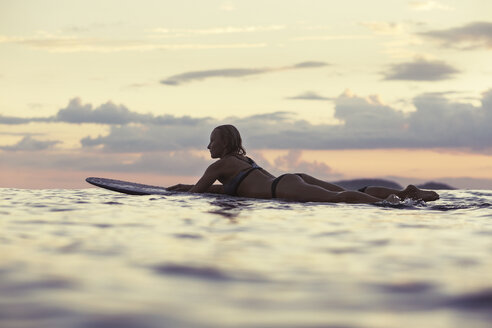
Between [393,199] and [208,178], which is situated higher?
[208,178]

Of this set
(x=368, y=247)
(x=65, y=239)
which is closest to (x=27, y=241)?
(x=65, y=239)

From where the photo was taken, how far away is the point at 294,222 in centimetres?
488

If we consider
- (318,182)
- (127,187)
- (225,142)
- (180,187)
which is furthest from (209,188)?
(127,187)

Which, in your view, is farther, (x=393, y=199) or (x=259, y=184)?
(x=259, y=184)

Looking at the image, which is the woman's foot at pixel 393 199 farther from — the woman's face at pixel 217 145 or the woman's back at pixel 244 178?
the woman's face at pixel 217 145

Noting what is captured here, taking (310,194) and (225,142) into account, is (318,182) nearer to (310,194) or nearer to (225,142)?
(310,194)

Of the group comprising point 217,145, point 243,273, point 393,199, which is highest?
point 217,145

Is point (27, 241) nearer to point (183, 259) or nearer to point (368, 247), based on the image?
point (183, 259)

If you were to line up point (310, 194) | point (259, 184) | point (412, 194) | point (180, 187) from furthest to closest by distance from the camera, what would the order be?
1. point (180, 187)
2. point (259, 184)
3. point (412, 194)
4. point (310, 194)

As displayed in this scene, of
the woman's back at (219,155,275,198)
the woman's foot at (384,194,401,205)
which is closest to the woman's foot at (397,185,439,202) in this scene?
the woman's foot at (384,194,401,205)

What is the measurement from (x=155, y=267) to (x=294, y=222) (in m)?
2.34

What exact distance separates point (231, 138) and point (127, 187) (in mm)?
2521

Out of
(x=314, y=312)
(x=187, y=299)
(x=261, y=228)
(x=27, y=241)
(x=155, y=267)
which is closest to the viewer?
(x=314, y=312)

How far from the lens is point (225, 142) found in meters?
8.33
